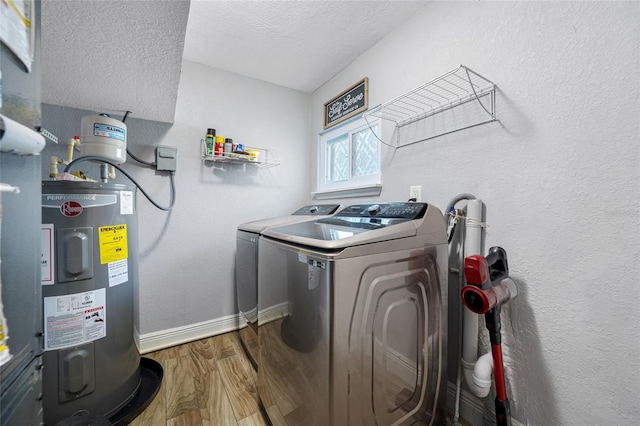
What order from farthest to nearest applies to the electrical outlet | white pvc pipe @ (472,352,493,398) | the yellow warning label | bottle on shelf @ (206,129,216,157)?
1. bottle on shelf @ (206,129,216,157)
2. the electrical outlet
3. the yellow warning label
4. white pvc pipe @ (472,352,493,398)

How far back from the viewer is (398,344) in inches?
35.8

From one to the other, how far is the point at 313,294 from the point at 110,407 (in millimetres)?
1220

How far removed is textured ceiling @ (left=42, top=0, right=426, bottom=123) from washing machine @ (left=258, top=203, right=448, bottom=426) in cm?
94

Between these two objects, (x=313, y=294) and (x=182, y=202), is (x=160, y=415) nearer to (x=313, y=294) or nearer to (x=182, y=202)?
(x=313, y=294)

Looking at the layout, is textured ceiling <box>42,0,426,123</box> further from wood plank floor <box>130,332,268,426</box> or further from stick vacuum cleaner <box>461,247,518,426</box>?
wood plank floor <box>130,332,268,426</box>

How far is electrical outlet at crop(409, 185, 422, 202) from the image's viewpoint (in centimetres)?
143

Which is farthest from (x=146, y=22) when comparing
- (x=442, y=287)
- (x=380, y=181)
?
(x=442, y=287)

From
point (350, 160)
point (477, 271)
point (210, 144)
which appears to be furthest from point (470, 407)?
point (210, 144)

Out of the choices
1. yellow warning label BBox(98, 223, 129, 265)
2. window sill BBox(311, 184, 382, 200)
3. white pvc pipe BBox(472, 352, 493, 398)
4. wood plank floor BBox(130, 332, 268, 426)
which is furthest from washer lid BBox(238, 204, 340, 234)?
white pvc pipe BBox(472, 352, 493, 398)

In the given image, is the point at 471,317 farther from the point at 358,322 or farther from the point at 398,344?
the point at 358,322

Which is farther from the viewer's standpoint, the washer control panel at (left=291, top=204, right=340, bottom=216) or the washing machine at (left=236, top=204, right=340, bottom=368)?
the washer control panel at (left=291, top=204, right=340, bottom=216)

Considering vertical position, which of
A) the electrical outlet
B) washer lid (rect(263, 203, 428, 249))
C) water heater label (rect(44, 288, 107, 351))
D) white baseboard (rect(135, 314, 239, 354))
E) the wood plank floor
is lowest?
the wood plank floor

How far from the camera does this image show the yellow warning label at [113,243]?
43.5 inches

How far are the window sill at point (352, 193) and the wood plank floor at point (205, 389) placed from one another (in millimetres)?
1415
